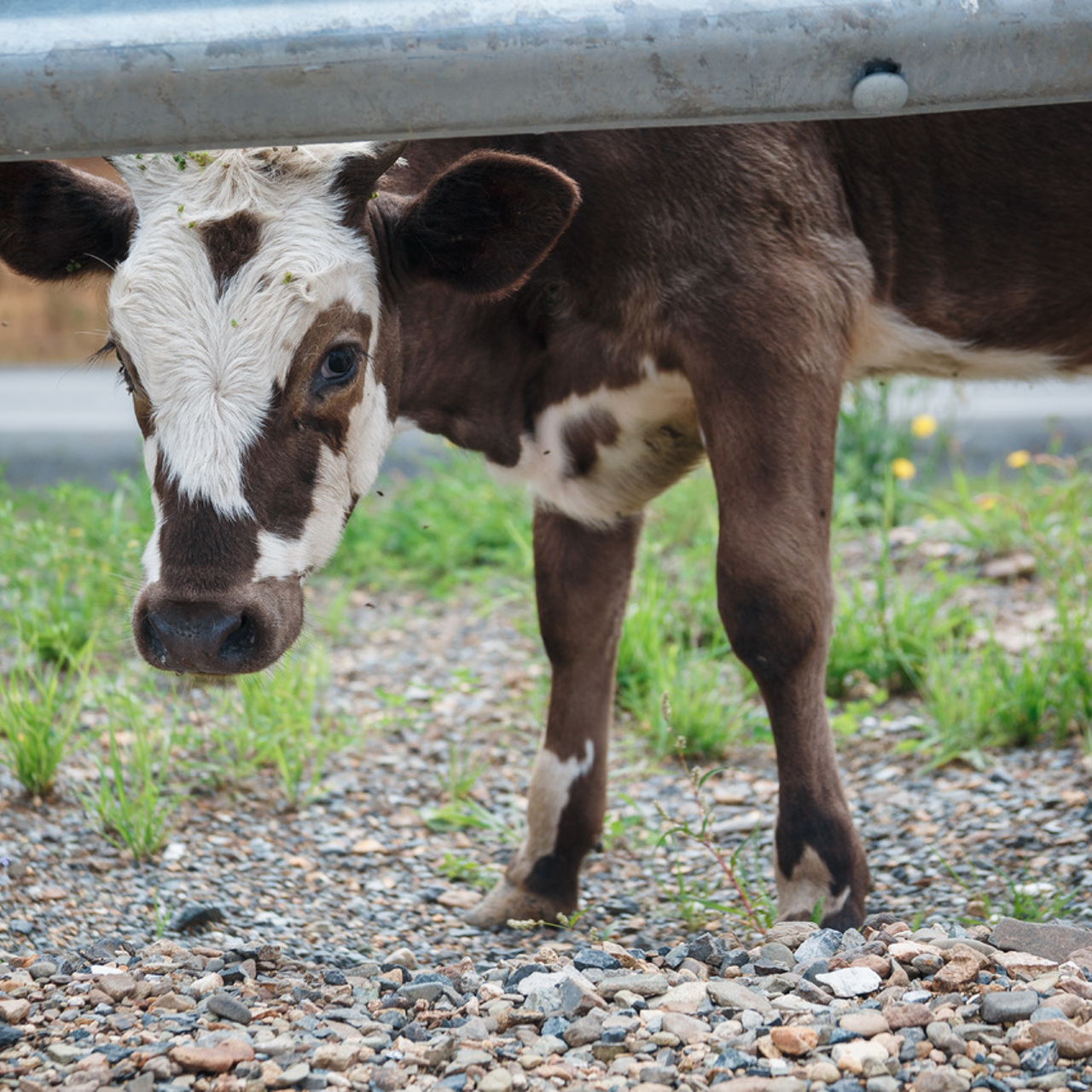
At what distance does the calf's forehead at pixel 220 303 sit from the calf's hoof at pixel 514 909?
134 cm

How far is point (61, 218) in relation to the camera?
271cm

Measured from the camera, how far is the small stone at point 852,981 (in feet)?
6.91

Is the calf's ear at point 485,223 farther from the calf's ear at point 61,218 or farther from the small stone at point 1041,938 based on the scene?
the small stone at point 1041,938

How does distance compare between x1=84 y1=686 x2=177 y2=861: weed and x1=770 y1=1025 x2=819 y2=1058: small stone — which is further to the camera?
x1=84 y1=686 x2=177 y2=861: weed

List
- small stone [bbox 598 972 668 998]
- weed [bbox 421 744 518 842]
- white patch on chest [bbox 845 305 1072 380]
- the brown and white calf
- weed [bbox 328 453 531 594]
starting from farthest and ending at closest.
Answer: weed [bbox 328 453 531 594] < weed [bbox 421 744 518 842] < white patch on chest [bbox 845 305 1072 380] < the brown and white calf < small stone [bbox 598 972 668 998]

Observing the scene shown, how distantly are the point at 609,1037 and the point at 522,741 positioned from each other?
8.00ft

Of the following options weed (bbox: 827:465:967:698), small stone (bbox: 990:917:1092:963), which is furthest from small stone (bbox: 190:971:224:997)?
weed (bbox: 827:465:967:698)

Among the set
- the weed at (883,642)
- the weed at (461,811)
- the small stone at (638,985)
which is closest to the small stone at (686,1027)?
the small stone at (638,985)

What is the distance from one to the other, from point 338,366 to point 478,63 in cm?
95

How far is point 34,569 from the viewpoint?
5.00 m

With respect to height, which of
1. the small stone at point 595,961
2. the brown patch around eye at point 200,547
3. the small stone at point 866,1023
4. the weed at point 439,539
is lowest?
the small stone at point 595,961

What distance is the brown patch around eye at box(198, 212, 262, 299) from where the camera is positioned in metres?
2.44

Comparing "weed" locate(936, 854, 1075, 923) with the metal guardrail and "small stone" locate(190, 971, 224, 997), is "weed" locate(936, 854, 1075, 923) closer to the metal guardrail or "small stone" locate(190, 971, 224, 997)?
"small stone" locate(190, 971, 224, 997)

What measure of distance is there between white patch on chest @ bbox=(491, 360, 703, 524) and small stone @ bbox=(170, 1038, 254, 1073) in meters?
1.62
